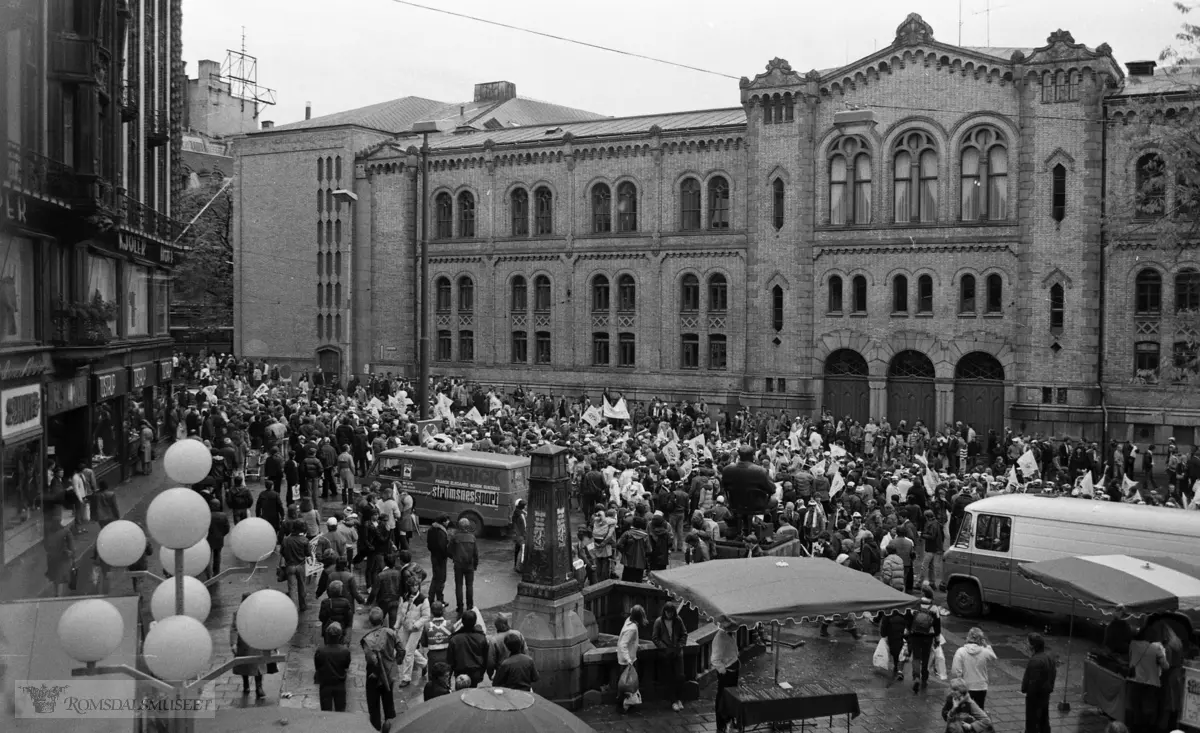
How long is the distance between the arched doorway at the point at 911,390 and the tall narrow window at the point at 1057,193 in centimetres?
665

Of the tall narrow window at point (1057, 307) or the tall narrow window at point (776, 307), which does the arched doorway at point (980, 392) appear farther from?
the tall narrow window at point (776, 307)

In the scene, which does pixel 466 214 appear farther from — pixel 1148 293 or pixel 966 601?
pixel 966 601

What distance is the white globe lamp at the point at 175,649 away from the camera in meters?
7.15

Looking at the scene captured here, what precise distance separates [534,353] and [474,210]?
25.0 feet

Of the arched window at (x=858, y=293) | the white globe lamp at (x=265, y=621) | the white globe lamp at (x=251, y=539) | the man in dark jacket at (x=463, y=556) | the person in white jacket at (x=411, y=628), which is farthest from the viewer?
the arched window at (x=858, y=293)

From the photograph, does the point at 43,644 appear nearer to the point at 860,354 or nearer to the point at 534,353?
the point at 860,354

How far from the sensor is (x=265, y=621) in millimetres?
7500

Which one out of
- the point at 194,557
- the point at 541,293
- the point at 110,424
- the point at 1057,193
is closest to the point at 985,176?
the point at 1057,193

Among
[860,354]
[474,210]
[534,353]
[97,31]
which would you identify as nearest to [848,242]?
[860,354]

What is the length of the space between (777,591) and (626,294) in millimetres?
34879

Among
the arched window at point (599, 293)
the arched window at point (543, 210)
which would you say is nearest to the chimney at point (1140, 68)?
the arched window at point (599, 293)

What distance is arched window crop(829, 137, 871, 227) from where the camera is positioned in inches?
1639

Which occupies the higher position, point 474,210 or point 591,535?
point 474,210

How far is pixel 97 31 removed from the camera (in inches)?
862
